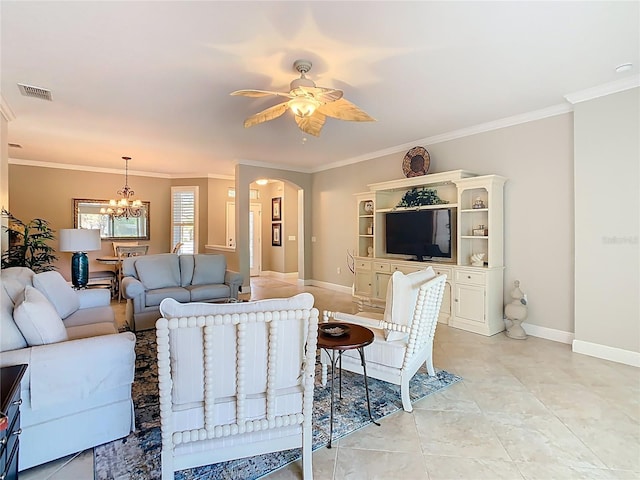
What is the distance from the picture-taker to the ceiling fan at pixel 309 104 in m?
2.63

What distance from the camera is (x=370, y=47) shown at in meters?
2.64

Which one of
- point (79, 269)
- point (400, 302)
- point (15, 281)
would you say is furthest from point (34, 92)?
point (400, 302)

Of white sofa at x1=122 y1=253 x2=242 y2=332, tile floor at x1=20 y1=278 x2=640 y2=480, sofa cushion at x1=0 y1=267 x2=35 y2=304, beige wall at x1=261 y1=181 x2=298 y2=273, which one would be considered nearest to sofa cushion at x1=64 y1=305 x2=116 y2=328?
sofa cushion at x1=0 y1=267 x2=35 y2=304

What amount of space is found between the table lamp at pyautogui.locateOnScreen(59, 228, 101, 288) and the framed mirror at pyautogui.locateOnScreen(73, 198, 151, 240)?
3963 mm

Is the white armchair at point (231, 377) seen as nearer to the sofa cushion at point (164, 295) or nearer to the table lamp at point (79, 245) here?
the sofa cushion at point (164, 295)

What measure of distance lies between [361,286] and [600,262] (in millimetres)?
3428

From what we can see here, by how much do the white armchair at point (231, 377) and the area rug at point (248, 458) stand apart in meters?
0.32

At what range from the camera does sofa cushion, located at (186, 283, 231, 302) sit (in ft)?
15.6

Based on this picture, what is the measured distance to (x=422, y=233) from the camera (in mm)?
5141

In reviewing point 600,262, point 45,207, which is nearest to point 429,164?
point 600,262

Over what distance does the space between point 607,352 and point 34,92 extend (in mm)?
6429

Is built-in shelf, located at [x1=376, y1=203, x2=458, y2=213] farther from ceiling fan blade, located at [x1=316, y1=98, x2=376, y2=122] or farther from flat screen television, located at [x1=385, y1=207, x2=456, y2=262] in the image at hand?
ceiling fan blade, located at [x1=316, y1=98, x2=376, y2=122]

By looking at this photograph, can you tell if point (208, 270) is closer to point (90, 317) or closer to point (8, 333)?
point (90, 317)

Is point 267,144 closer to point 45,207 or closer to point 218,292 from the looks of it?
point 218,292
